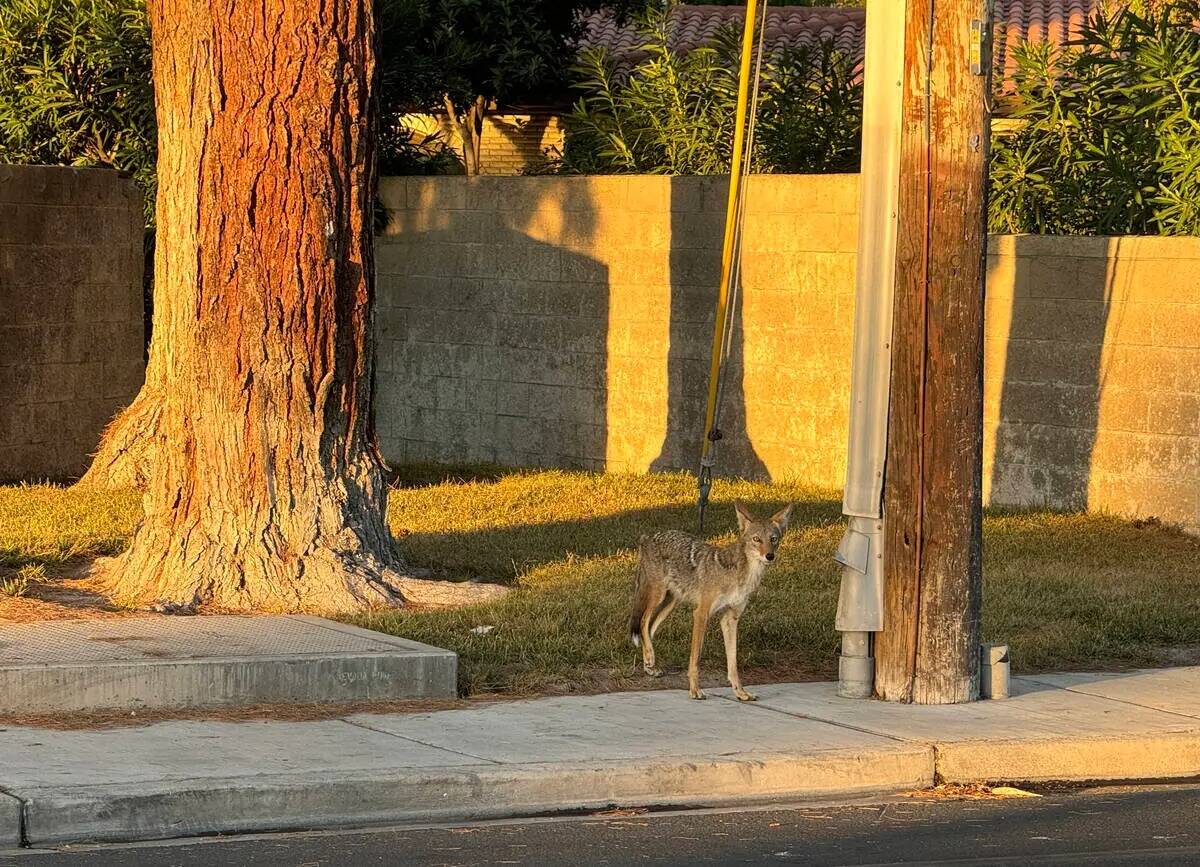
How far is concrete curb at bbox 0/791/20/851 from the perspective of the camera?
692cm

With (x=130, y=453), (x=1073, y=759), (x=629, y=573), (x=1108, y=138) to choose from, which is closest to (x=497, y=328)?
(x=130, y=453)

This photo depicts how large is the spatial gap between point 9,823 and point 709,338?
10662 millimetres

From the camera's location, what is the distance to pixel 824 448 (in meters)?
16.2

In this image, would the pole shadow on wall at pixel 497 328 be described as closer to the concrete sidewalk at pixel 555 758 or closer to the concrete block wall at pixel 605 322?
the concrete block wall at pixel 605 322

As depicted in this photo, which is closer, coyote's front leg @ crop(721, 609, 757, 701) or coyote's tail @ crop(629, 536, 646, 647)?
coyote's front leg @ crop(721, 609, 757, 701)

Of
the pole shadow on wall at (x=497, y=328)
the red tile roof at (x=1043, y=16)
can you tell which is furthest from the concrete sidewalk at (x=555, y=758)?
the red tile roof at (x=1043, y=16)

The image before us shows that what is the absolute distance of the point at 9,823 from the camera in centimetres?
693

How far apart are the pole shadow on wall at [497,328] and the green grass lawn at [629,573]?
1812 millimetres

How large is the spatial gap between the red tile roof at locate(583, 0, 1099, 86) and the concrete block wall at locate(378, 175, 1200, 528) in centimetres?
1234

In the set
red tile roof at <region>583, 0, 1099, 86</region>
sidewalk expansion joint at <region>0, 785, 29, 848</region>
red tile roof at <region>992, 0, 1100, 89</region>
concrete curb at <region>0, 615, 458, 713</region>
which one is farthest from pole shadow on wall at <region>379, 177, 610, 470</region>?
red tile roof at <region>992, 0, 1100, 89</region>

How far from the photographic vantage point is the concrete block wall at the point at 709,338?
1409 centimetres

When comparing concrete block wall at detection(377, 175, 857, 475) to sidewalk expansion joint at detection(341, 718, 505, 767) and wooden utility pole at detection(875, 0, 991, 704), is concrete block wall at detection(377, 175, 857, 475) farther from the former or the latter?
sidewalk expansion joint at detection(341, 718, 505, 767)

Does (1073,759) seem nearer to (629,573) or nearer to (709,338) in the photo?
(629,573)

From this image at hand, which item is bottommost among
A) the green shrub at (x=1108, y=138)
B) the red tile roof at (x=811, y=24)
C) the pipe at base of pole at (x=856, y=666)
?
the pipe at base of pole at (x=856, y=666)
